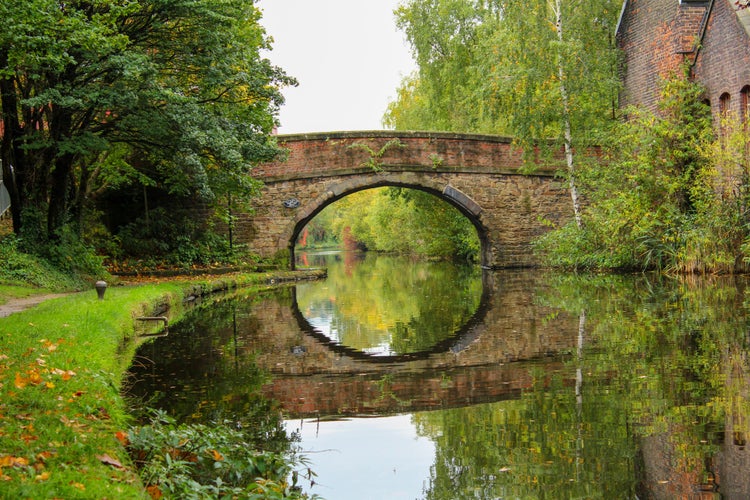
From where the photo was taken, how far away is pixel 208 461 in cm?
396

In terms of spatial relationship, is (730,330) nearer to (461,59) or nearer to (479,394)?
(479,394)

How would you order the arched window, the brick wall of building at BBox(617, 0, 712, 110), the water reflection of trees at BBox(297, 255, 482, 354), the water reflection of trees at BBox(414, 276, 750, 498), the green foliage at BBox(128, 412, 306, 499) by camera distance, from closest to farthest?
the green foliage at BBox(128, 412, 306, 499), the water reflection of trees at BBox(414, 276, 750, 498), the water reflection of trees at BBox(297, 255, 482, 354), the arched window, the brick wall of building at BBox(617, 0, 712, 110)

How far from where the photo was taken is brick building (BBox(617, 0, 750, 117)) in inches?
613

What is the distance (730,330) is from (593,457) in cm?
430

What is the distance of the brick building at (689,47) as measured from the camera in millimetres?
15570

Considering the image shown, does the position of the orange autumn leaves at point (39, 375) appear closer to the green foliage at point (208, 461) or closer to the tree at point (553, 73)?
the green foliage at point (208, 461)

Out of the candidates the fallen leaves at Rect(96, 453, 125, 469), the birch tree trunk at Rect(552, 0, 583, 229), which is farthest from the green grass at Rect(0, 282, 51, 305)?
the birch tree trunk at Rect(552, 0, 583, 229)

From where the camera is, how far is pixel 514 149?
20.5m

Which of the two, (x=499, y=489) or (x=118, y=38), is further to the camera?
(x=118, y=38)

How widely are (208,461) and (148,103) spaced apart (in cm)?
1080

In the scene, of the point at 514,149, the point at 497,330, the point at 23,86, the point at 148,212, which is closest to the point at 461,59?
the point at 514,149

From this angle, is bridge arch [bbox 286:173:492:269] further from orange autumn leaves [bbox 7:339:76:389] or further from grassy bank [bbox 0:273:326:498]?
orange autumn leaves [bbox 7:339:76:389]

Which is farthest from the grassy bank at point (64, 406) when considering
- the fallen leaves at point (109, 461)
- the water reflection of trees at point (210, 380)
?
the water reflection of trees at point (210, 380)

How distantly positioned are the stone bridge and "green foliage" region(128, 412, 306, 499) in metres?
15.9
